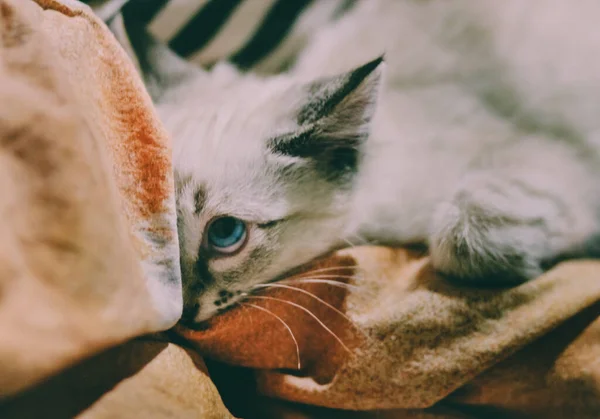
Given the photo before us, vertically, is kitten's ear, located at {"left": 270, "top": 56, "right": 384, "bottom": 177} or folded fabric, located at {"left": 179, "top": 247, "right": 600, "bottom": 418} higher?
kitten's ear, located at {"left": 270, "top": 56, "right": 384, "bottom": 177}

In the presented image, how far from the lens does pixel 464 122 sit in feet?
3.57

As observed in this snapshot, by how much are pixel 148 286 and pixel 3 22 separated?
0.33 m

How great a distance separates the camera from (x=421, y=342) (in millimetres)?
744

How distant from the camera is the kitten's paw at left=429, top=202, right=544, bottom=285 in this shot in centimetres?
81

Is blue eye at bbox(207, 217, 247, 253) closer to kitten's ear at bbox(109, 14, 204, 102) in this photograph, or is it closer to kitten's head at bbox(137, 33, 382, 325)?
kitten's head at bbox(137, 33, 382, 325)

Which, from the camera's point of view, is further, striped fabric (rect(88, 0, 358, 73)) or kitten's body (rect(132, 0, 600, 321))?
striped fabric (rect(88, 0, 358, 73))

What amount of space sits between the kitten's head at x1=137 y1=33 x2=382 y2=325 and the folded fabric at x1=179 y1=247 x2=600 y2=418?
0.08 metres

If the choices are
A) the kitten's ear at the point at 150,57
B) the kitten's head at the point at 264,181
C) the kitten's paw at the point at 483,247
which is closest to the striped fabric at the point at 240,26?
the kitten's ear at the point at 150,57

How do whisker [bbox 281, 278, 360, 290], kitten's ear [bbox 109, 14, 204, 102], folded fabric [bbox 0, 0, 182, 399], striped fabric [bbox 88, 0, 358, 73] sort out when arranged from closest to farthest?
1. folded fabric [bbox 0, 0, 182, 399]
2. whisker [bbox 281, 278, 360, 290]
3. kitten's ear [bbox 109, 14, 204, 102]
4. striped fabric [bbox 88, 0, 358, 73]

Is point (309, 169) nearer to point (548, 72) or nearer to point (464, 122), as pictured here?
point (464, 122)

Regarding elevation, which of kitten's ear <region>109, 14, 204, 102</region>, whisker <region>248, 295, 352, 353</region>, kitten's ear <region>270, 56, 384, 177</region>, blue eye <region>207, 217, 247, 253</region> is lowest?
whisker <region>248, 295, 352, 353</region>

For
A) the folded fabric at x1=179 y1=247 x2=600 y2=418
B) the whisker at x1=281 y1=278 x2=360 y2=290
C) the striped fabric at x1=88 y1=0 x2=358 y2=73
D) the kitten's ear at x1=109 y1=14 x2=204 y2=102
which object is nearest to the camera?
the folded fabric at x1=179 y1=247 x2=600 y2=418

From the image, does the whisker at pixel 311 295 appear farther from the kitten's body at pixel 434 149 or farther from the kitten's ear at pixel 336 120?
the kitten's ear at pixel 336 120

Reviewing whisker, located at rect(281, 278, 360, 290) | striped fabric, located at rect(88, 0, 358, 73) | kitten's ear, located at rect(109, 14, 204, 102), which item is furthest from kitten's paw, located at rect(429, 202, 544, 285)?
striped fabric, located at rect(88, 0, 358, 73)
